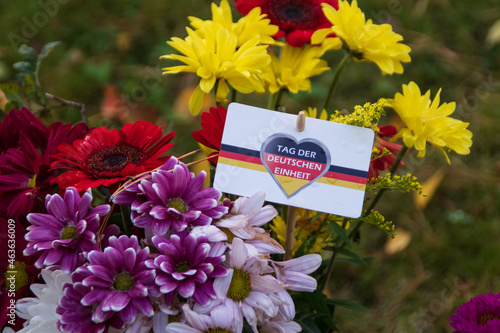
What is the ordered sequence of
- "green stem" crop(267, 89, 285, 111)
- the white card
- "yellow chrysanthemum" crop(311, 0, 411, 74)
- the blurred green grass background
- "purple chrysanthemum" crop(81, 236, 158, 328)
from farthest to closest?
the blurred green grass background
"green stem" crop(267, 89, 285, 111)
"yellow chrysanthemum" crop(311, 0, 411, 74)
the white card
"purple chrysanthemum" crop(81, 236, 158, 328)

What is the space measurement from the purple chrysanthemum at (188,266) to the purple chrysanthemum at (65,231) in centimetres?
9

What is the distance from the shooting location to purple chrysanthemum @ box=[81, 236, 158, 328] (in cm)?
59

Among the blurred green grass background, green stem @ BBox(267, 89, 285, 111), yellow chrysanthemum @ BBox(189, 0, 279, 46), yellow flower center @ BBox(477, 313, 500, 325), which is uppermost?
yellow chrysanthemum @ BBox(189, 0, 279, 46)

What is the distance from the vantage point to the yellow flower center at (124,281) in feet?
2.02

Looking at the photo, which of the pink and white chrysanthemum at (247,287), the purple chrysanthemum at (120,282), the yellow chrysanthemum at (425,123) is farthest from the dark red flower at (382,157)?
the purple chrysanthemum at (120,282)

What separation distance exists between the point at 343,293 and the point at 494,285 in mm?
449

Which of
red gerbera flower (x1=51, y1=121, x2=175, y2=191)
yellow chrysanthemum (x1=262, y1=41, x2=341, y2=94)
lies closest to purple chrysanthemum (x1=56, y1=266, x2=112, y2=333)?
red gerbera flower (x1=51, y1=121, x2=175, y2=191)

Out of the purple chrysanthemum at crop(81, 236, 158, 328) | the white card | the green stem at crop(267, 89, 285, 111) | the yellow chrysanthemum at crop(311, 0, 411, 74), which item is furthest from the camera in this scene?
the green stem at crop(267, 89, 285, 111)

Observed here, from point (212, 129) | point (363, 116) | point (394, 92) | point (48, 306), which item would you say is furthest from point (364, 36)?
point (394, 92)

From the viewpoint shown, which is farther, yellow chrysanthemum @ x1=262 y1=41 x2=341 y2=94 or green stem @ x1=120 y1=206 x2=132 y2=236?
yellow chrysanthemum @ x1=262 y1=41 x2=341 y2=94

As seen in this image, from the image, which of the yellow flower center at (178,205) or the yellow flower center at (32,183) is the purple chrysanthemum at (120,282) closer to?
the yellow flower center at (178,205)

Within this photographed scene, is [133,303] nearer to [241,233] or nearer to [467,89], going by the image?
[241,233]

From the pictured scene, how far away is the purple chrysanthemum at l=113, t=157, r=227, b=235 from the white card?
1.5 inches

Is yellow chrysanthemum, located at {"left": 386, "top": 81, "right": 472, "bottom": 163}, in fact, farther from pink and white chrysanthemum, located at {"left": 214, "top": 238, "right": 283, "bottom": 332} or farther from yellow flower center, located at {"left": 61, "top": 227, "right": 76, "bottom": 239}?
yellow flower center, located at {"left": 61, "top": 227, "right": 76, "bottom": 239}
